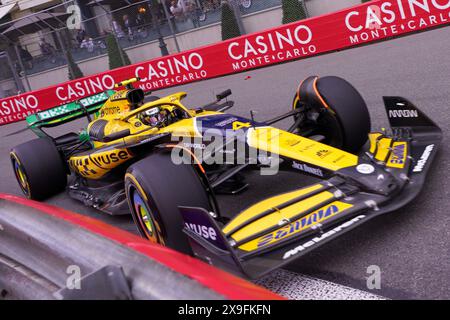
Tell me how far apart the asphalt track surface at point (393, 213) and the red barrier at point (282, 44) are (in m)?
0.32

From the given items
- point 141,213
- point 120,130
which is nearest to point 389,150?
point 141,213

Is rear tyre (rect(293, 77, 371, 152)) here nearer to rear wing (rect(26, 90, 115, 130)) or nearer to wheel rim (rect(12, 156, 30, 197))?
rear wing (rect(26, 90, 115, 130))

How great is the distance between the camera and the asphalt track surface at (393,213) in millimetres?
2758

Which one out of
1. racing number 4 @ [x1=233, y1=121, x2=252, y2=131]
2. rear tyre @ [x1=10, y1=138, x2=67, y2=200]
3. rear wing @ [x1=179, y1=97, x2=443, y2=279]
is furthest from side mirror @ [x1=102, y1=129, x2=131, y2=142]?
rear tyre @ [x1=10, y1=138, x2=67, y2=200]

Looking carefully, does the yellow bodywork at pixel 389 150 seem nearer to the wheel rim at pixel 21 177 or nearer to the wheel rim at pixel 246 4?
the wheel rim at pixel 21 177

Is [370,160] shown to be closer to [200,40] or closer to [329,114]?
[329,114]

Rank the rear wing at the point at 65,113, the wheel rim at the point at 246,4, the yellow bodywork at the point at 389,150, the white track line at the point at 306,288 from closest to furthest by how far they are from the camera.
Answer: the white track line at the point at 306,288 → the yellow bodywork at the point at 389,150 → the rear wing at the point at 65,113 → the wheel rim at the point at 246,4

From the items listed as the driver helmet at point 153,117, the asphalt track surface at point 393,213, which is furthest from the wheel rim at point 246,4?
the driver helmet at point 153,117

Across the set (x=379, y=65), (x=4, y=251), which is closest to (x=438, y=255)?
(x=4, y=251)

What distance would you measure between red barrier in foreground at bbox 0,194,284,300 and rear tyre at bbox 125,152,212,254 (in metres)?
0.91

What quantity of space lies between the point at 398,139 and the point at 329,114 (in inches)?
24.4

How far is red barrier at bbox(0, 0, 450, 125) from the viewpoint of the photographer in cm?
983

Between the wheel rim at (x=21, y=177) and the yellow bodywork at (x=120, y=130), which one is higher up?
the yellow bodywork at (x=120, y=130)

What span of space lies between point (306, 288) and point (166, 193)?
106 cm
